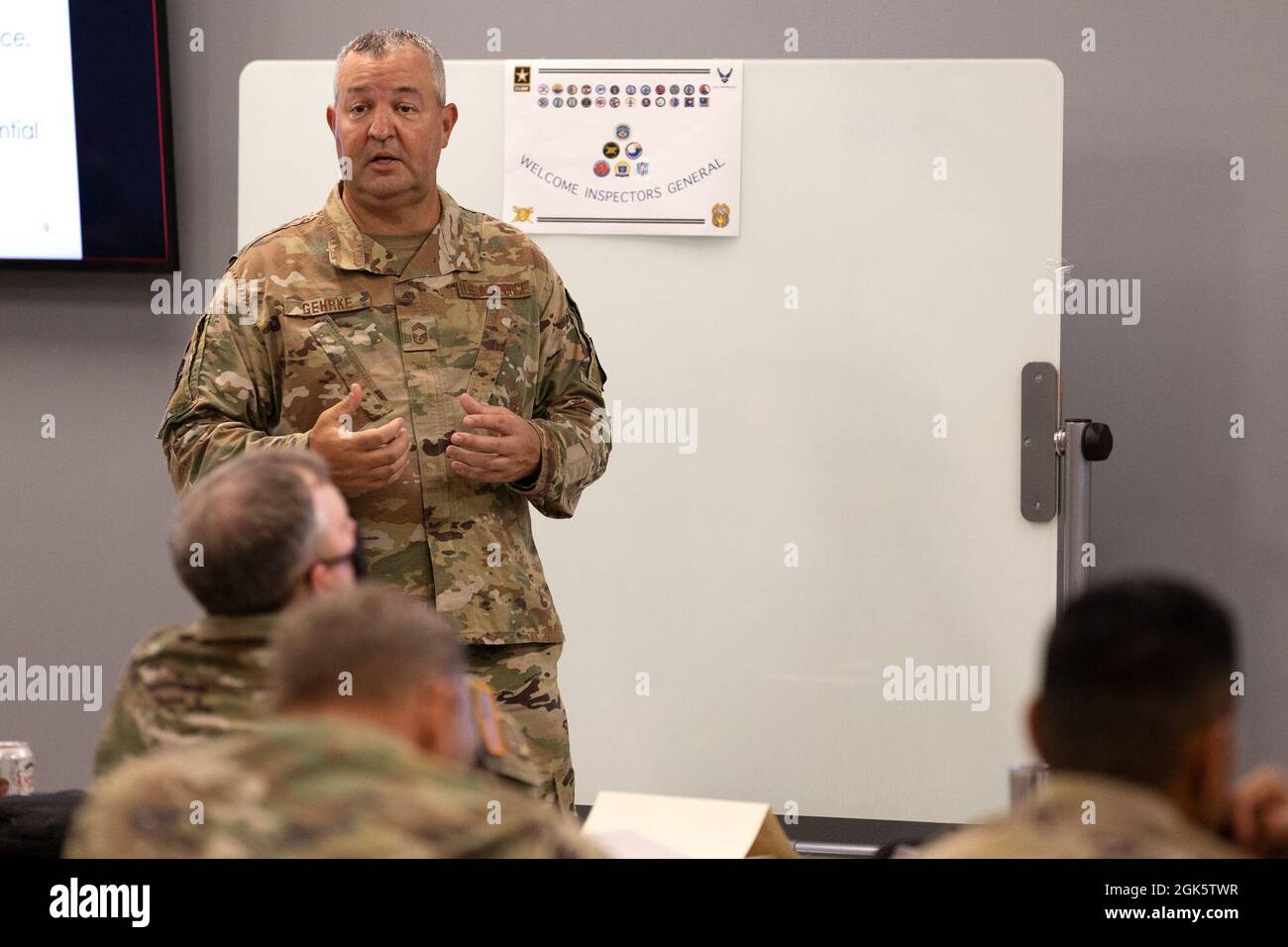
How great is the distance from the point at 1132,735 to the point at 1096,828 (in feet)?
0.25

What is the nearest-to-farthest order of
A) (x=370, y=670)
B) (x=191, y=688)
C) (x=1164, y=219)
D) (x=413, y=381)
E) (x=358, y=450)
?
(x=370, y=670) < (x=191, y=688) < (x=358, y=450) < (x=413, y=381) < (x=1164, y=219)

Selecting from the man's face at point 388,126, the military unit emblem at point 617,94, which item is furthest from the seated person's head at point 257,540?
the military unit emblem at point 617,94

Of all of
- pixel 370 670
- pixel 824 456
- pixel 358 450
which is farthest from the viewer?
pixel 824 456

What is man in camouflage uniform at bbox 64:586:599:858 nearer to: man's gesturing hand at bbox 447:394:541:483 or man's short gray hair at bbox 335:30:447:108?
man's gesturing hand at bbox 447:394:541:483

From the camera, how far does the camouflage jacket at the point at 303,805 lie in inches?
37.9

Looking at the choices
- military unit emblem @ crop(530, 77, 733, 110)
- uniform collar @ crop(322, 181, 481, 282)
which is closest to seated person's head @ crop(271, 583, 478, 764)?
uniform collar @ crop(322, 181, 481, 282)

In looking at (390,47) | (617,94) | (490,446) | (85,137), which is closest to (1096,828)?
(490,446)

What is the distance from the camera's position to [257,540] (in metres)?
1.46

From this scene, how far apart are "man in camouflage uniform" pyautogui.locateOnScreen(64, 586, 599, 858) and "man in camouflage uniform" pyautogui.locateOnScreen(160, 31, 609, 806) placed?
3.36ft

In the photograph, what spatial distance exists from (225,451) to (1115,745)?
1.47m

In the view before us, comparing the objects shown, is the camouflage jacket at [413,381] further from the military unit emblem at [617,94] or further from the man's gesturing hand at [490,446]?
the military unit emblem at [617,94]

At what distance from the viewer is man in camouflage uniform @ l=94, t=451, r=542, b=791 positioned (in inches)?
53.8

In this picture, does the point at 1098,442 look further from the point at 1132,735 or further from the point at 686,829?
the point at 1132,735

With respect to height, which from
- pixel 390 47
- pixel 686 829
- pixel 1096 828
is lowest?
pixel 686 829
